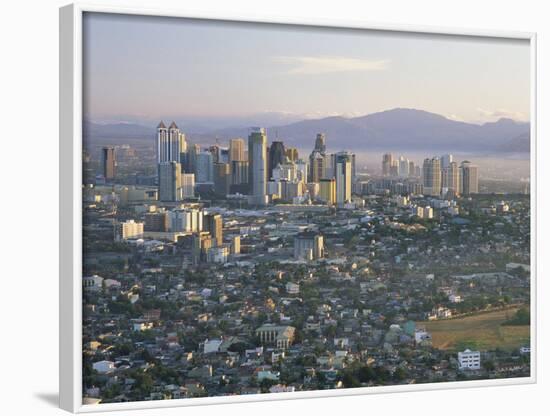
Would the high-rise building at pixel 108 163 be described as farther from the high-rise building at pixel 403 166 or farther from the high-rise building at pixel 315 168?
the high-rise building at pixel 403 166

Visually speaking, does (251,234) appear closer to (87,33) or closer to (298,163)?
(298,163)

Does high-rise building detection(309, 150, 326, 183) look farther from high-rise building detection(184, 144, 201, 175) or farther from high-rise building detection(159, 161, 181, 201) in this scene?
high-rise building detection(159, 161, 181, 201)

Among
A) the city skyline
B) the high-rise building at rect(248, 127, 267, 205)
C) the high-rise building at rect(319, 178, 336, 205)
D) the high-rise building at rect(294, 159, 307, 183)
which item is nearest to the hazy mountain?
the city skyline

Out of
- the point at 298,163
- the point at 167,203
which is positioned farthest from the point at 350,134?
the point at 167,203

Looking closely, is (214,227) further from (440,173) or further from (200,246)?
(440,173)

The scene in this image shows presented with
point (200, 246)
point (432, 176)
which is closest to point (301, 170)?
point (200, 246)
